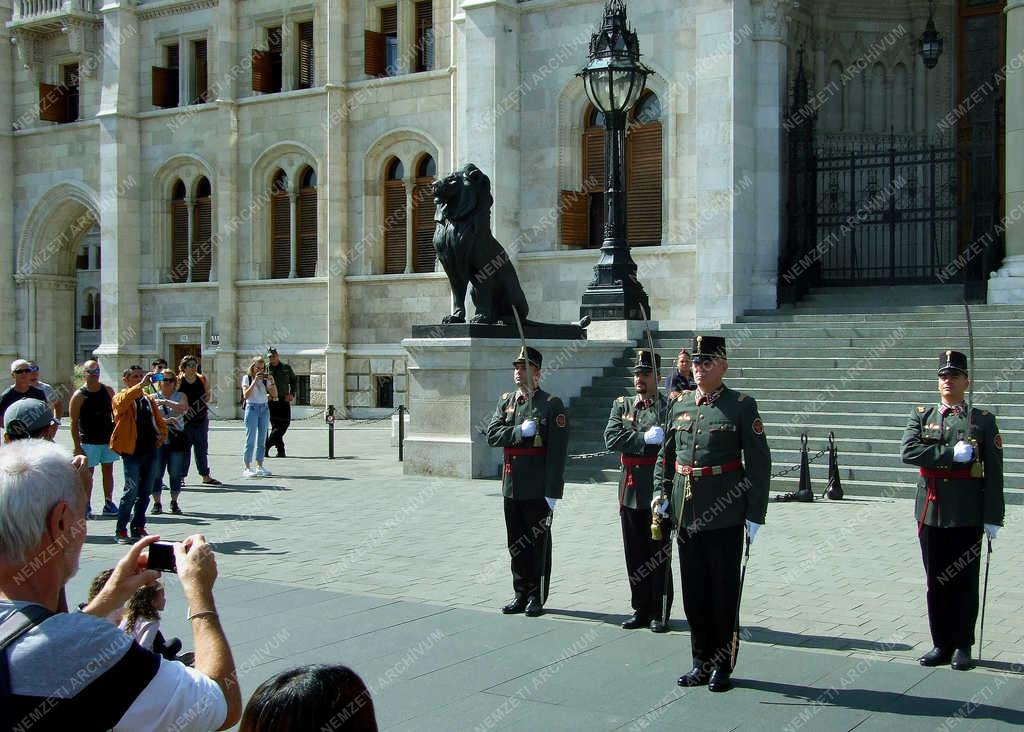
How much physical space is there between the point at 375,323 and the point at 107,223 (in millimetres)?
9100

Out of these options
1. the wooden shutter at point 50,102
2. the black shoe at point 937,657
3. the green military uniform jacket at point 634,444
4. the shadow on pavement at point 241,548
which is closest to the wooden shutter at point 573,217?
the shadow on pavement at point 241,548

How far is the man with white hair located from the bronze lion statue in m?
13.5

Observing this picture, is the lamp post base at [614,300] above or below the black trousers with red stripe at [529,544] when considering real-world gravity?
above

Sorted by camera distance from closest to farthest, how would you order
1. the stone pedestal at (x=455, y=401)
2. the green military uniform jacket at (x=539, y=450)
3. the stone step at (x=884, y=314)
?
the green military uniform jacket at (x=539, y=450) < the stone pedestal at (x=455, y=401) < the stone step at (x=884, y=314)

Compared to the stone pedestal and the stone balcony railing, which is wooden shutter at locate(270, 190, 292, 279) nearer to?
the stone balcony railing

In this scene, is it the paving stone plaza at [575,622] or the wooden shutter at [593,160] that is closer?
the paving stone plaza at [575,622]

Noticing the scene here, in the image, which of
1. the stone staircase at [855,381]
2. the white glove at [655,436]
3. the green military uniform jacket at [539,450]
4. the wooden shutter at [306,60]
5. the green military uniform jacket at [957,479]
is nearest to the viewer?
the green military uniform jacket at [957,479]

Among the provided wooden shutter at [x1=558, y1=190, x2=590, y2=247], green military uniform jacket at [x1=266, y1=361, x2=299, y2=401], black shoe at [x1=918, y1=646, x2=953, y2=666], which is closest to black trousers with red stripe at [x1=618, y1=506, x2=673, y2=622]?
black shoe at [x1=918, y1=646, x2=953, y2=666]

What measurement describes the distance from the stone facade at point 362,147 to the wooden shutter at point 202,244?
A: 42 centimetres

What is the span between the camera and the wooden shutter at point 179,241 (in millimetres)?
32250

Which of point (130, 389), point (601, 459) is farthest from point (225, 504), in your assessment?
point (601, 459)

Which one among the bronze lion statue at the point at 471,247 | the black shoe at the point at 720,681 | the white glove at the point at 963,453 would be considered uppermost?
the bronze lion statue at the point at 471,247

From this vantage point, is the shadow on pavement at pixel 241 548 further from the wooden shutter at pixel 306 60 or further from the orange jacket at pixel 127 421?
the wooden shutter at pixel 306 60

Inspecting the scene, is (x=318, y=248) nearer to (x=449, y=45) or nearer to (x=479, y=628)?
(x=449, y=45)
